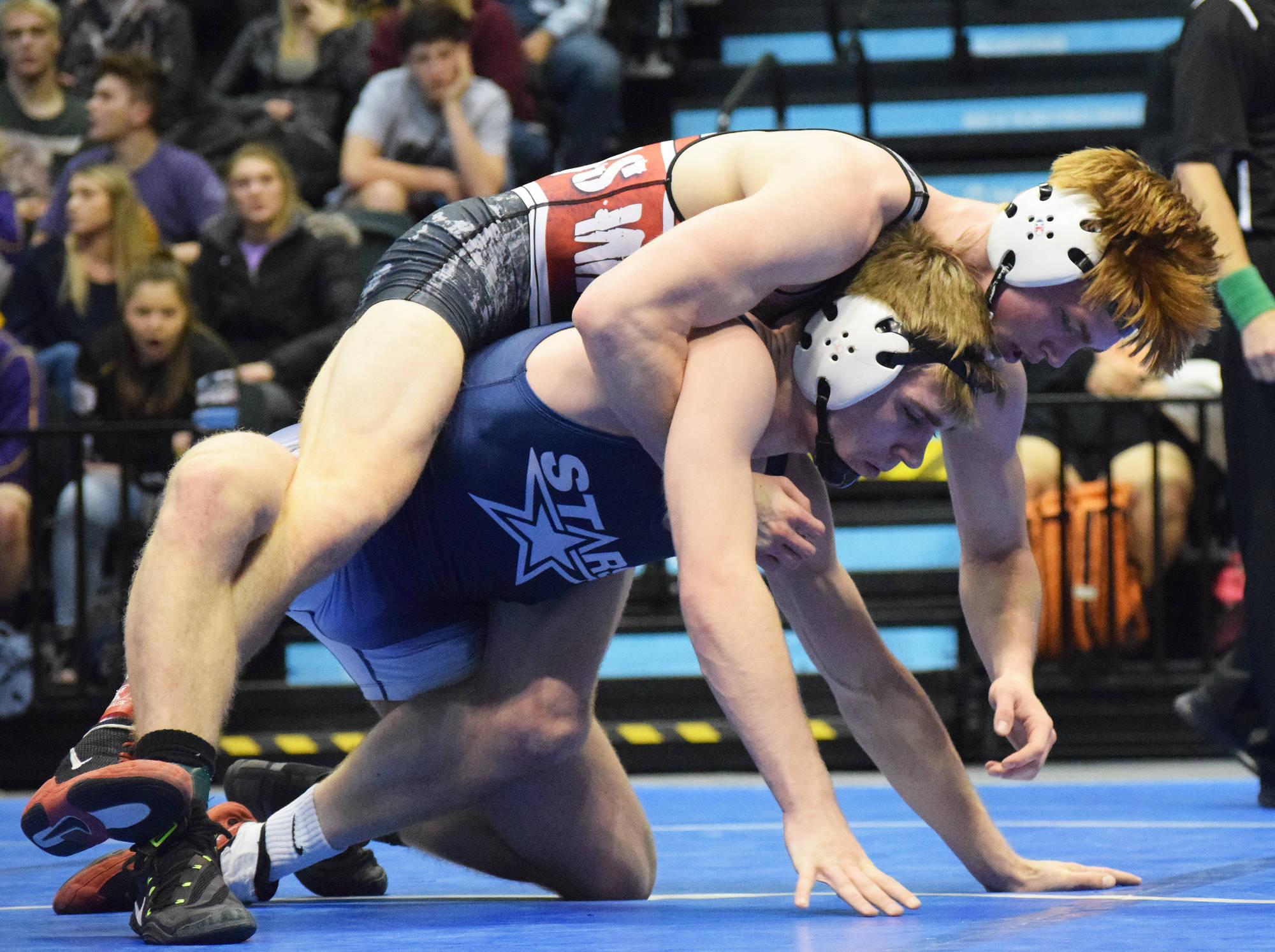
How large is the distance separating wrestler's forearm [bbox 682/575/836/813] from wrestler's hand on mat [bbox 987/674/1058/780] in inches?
11.7

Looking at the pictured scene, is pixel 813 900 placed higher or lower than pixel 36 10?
lower

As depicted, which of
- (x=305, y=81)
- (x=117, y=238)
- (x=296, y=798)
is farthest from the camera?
(x=305, y=81)

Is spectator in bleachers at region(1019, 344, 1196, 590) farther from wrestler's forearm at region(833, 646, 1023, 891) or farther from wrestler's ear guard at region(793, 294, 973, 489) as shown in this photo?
wrestler's ear guard at region(793, 294, 973, 489)

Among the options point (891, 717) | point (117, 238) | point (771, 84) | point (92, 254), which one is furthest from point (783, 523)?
point (771, 84)

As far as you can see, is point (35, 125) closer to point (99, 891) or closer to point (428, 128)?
point (428, 128)

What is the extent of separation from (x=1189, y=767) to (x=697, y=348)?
3258 mm

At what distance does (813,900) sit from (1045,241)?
1037 mm

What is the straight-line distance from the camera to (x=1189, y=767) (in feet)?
16.5

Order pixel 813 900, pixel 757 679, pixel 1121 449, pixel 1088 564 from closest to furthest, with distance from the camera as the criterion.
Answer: pixel 757 679
pixel 813 900
pixel 1088 564
pixel 1121 449

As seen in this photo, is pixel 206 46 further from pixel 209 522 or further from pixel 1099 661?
pixel 209 522

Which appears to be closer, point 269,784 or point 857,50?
point 269,784

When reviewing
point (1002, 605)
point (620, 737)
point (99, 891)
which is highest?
point (1002, 605)

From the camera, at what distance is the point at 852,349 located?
94.5 inches

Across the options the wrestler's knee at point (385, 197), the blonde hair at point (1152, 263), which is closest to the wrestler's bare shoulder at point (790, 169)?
the blonde hair at point (1152, 263)
